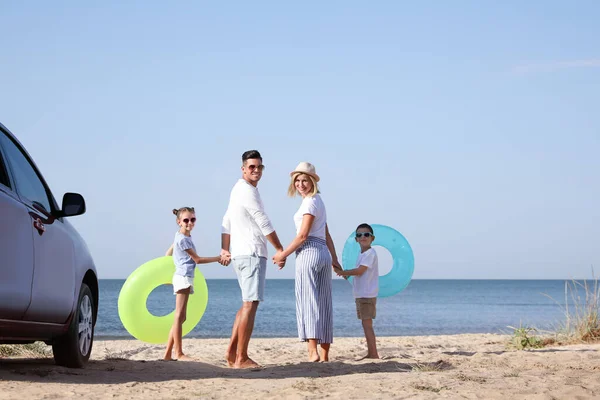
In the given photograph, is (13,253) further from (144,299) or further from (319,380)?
(144,299)

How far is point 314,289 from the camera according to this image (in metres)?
7.98

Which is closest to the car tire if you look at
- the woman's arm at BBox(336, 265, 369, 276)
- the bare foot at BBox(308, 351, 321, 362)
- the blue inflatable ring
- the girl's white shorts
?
the girl's white shorts

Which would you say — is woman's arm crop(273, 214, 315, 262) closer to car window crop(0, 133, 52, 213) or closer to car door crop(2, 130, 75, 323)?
car door crop(2, 130, 75, 323)

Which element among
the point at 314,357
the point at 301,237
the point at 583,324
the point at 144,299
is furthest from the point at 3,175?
the point at 583,324

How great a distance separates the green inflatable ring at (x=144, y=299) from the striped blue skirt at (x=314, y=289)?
9.56 feet

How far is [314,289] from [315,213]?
0.78 m

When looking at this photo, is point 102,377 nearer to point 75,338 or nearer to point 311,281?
point 75,338

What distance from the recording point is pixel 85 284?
693 cm

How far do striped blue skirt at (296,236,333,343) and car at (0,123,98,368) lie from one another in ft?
6.85

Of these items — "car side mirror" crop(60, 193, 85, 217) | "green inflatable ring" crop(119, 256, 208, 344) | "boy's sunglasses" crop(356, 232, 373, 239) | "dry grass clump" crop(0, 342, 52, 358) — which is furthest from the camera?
"green inflatable ring" crop(119, 256, 208, 344)

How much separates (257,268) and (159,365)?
1.30 metres

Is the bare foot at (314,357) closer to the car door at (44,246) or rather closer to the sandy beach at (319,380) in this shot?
the sandy beach at (319,380)

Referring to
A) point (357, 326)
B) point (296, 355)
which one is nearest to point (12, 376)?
point (296, 355)

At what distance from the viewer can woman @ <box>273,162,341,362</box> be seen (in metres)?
7.91
